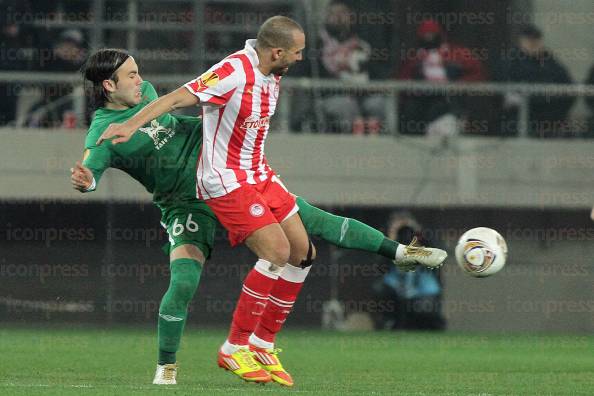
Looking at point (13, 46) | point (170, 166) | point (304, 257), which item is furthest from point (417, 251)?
point (13, 46)

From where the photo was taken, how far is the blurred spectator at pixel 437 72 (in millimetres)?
13906

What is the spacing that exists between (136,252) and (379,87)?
301 cm

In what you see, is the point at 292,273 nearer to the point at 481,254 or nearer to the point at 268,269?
the point at 268,269

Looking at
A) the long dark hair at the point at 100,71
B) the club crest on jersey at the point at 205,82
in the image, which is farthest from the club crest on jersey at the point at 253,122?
the long dark hair at the point at 100,71

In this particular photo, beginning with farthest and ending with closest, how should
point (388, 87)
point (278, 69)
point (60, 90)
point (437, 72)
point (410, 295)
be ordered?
1. point (437, 72)
2. point (388, 87)
3. point (60, 90)
4. point (410, 295)
5. point (278, 69)

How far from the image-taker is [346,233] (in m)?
7.31

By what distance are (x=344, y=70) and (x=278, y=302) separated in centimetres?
701

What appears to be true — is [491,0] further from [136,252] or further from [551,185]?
[136,252]

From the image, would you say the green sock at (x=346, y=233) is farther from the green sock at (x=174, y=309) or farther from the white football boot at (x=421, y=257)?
the green sock at (x=174, y=309)

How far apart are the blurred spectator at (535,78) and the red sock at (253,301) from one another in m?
7.15

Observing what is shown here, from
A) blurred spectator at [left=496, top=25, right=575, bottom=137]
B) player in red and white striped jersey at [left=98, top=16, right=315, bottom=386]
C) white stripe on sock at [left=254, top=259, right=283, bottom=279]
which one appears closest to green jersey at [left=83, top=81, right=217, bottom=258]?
player in red and white striped jersey at [left=98, top=16, right=315, bottom=386]

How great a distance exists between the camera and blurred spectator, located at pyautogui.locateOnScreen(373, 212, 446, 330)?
13.4 m

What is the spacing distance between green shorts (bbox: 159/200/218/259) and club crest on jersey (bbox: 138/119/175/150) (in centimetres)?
35

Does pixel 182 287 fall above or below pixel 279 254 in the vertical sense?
below
